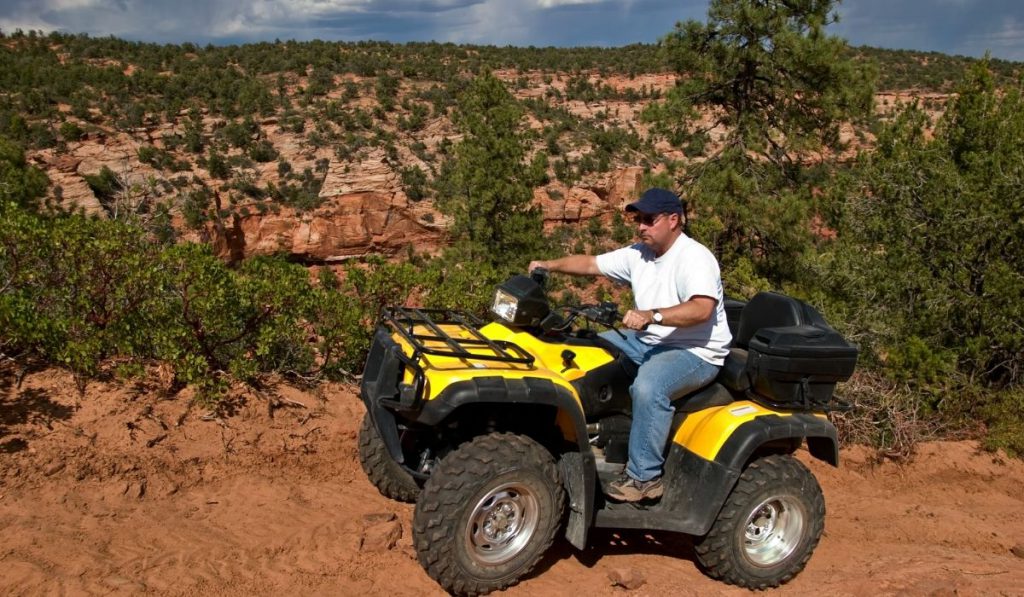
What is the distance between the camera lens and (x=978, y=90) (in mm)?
9867

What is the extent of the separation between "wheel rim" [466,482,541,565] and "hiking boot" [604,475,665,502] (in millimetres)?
538

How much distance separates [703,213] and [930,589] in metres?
11.3

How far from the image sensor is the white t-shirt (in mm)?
3789

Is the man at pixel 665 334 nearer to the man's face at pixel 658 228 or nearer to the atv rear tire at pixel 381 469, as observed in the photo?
the man's face at pixel 658 228

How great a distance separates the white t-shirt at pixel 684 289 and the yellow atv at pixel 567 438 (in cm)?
23

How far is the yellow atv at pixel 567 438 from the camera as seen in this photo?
11.1 feet

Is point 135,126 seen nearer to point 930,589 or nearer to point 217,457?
point 217,457

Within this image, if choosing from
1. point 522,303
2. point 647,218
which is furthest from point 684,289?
point 522,303

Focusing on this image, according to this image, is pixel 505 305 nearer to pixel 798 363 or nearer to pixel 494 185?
pixel 798 363

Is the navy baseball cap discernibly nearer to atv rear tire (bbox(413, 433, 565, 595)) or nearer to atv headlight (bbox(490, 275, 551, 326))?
atv headlight (bbox(490, 275, 551, 326))

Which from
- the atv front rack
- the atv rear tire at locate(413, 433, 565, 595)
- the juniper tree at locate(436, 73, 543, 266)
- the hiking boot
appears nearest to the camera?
the atv rear tire at locate(413, 433, 565, 595)

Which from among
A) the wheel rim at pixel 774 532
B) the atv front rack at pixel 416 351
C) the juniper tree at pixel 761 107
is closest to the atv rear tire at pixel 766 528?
the wheel rim at pixel 774 532

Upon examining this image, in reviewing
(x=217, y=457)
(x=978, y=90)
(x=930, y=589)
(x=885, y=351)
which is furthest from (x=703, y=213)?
(x=217, y=457)

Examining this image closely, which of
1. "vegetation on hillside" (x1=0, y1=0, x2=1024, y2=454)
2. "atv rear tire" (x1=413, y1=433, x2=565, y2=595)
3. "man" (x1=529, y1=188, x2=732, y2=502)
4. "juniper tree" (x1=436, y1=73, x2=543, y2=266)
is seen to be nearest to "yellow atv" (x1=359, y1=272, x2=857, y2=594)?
"atv rear tire" (x1=413, y1=433, x2=565, y2=595)
